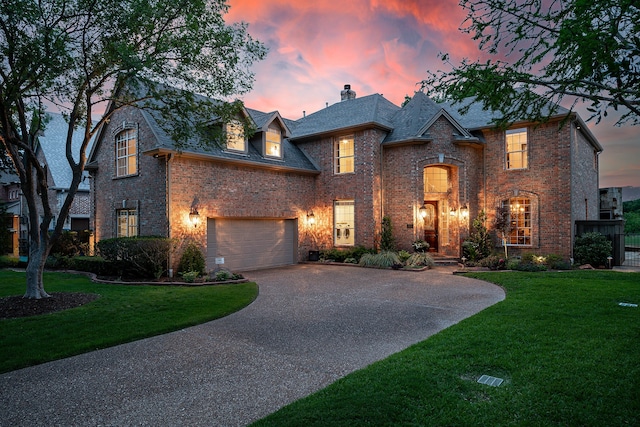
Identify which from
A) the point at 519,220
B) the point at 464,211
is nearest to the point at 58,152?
the point at 464,211

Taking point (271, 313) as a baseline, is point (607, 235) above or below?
above

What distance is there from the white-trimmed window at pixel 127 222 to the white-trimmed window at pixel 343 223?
8.50m

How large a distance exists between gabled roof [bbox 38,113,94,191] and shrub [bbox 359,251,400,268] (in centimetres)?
1786

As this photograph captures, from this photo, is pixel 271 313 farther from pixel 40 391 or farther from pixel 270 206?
pixel 270 206

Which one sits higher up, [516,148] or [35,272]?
[516,148]

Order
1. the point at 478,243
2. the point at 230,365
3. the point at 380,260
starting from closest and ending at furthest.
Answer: the point at 230,365
the point at 380,260
the point at 478,243

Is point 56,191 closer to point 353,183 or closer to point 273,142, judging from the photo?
point 273,142

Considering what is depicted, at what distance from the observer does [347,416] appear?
3.23m

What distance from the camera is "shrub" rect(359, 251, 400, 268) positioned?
14.7m

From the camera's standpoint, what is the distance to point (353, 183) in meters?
16.6

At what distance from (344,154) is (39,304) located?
496 inches

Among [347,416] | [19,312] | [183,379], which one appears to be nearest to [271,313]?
[183,379]

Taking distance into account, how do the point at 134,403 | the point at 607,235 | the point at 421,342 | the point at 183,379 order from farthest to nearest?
the point at 607,235, the point at 421,342, the point at 183,379, the point at 134,403

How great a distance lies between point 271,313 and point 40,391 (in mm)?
4144
